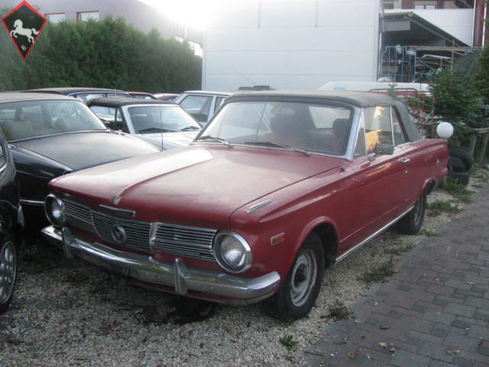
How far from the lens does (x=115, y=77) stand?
18.7 metres

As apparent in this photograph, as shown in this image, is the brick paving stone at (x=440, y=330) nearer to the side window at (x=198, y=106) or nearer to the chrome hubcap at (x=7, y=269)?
the chrome hubcap at (x=7, y=269)

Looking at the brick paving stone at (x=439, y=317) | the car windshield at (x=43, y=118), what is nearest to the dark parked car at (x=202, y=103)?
the car windshield at (x=43, y=118)

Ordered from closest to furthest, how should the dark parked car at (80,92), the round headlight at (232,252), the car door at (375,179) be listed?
the round headlight at (232,252), the car door at (375,179), the dark parked car at (80,92)

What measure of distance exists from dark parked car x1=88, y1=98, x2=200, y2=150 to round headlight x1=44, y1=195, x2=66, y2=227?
3.31 m

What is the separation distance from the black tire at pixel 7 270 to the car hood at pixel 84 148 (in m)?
1.30

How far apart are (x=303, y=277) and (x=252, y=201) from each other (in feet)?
2.77

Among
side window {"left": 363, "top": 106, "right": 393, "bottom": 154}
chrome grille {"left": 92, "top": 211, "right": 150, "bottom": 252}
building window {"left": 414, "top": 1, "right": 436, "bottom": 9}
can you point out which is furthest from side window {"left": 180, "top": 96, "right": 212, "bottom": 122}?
building window {"left": 414, "top": 1, "right": 436, "bottom": 9}

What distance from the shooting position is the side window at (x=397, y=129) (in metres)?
5.46

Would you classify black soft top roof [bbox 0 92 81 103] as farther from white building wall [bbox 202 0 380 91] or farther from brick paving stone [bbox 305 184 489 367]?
white building wall [bbox 202 0 380 91]

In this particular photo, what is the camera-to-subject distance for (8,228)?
151 inches

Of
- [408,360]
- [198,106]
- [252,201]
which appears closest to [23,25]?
[198,106]

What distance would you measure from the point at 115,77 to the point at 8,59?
500 cm

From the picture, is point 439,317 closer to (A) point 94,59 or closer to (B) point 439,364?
(B) point 439,364

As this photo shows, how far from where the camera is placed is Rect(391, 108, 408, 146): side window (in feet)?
17.9
